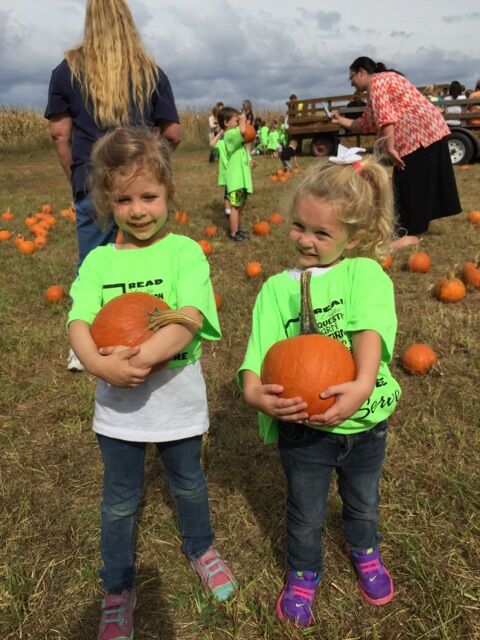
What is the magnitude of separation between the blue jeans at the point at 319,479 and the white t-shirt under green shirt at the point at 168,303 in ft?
1.41

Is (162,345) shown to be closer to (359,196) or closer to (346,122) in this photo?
(359,196)

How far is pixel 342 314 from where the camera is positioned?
201cm

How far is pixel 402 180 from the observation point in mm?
6855

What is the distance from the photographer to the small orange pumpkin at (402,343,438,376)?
12.9ft

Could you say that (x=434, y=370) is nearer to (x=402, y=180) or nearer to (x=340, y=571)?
(x=340, y=571)

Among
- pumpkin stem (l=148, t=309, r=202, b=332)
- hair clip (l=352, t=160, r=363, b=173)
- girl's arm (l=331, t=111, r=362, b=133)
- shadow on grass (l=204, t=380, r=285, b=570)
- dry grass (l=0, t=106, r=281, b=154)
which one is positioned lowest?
shadow on grass (l=204, t=380, r=285, b=570)

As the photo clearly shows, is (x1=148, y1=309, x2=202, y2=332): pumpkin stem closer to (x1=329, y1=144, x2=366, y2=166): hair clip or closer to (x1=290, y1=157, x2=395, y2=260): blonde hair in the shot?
(x1=290, y1=157, x2=395, y2=260): blonde hair

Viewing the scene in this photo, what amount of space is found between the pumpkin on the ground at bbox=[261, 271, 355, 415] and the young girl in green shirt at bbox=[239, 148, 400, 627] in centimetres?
5

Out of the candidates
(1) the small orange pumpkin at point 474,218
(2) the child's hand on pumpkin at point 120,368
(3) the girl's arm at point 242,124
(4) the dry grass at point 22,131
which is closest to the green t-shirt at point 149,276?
(2) the child's hand on pumpkin at point 120,368

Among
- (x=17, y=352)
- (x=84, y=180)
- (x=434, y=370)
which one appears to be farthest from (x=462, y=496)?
(x=17, y=352)

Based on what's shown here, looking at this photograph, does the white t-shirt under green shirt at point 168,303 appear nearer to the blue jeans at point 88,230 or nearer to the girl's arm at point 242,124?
the blue jeans at point 88,230

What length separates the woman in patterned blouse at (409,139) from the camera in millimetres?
6328

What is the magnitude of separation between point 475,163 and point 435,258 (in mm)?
10151

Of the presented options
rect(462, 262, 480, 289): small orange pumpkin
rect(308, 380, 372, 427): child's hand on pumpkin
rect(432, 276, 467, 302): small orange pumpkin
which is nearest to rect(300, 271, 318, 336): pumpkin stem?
rect(308, 380, 372, 427): child's hand on pumpkin
